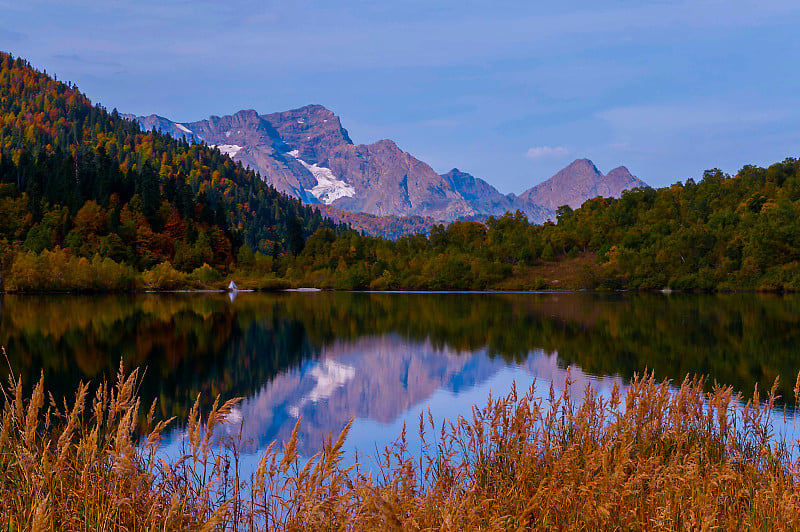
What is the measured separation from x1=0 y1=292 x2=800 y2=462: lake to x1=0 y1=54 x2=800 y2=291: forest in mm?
62066

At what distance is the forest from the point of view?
10562 centimetres

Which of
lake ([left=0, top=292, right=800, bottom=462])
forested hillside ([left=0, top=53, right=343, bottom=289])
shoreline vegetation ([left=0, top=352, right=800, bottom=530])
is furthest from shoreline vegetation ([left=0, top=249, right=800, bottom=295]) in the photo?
shoreline vegetation ([left=0, top=352, right=800, bottom=530])

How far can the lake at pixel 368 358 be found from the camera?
63.7 ft

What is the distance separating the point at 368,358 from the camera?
31016 millimetres

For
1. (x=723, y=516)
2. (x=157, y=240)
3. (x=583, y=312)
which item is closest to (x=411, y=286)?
(x=157, y=240)

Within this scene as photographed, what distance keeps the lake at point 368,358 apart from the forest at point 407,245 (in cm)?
6207

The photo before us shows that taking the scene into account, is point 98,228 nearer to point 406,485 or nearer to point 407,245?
point 407,245

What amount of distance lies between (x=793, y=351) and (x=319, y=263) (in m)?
121

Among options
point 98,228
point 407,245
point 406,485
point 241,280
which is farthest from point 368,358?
point 407,245

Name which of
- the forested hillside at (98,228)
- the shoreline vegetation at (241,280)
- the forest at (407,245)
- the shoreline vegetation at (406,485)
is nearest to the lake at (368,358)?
the shoreline vegetation at (406,485)

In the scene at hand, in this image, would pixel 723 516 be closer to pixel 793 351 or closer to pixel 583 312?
pixel 793 351

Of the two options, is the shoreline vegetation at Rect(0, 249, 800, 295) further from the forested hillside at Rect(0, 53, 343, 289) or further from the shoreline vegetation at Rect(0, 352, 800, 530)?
the shoreline vegetation at Rect(0, 352, 800, 530)

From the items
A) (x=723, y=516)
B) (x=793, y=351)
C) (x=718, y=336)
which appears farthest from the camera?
(x=718, y=336)

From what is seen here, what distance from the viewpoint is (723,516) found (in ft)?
24.8
